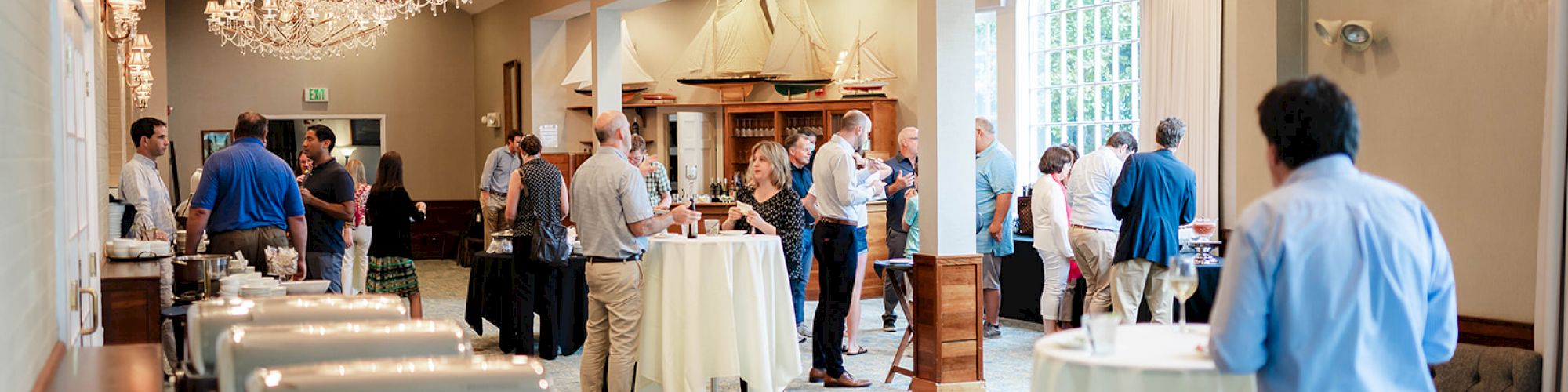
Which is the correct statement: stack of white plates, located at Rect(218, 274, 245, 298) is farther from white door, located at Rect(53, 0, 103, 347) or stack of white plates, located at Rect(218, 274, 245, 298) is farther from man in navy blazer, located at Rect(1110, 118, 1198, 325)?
man in navy blazer, located at Rect(1110, 118, 1198, 325)

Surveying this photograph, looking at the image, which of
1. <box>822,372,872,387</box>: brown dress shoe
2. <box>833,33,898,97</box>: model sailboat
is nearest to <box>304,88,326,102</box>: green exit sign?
<box>833,33,898,97</box>: model sailboat

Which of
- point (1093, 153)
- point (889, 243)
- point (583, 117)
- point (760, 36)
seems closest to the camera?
point (1093, 153)

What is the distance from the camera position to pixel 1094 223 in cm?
790

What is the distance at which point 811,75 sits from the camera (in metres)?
11.8

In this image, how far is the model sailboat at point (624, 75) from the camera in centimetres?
1325

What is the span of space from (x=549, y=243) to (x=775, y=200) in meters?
1.40

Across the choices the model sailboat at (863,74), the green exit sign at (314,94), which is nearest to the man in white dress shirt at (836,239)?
the model sailboat at (863,74)

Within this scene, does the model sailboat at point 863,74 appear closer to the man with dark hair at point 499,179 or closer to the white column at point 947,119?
the man with dark hair at point 499,179

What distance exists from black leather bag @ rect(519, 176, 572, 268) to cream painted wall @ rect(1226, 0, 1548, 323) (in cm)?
409

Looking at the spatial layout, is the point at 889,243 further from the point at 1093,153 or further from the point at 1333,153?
the point at 1333,153

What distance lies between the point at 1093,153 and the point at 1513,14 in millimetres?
3114

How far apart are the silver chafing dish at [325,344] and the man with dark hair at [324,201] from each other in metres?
5.42

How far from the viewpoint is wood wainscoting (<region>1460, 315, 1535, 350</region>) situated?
518 centimetres

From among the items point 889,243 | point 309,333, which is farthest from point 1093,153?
point 309,333
